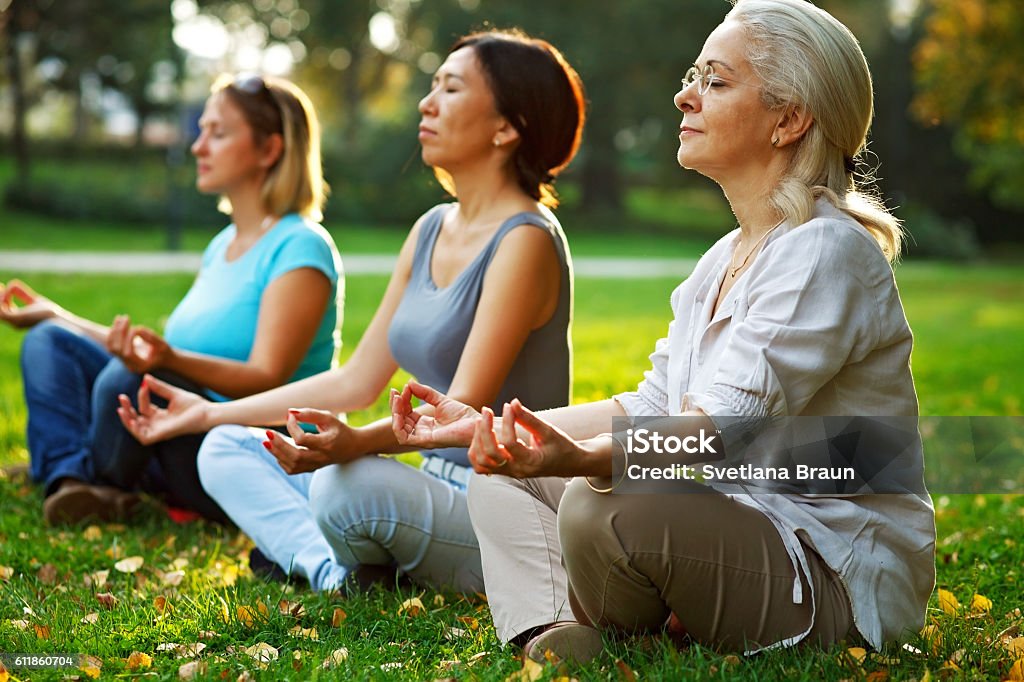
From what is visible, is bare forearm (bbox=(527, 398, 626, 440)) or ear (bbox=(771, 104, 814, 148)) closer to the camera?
ear (bbox=(771, 104, 814, 148))

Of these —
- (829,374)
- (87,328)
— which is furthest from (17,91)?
(829,374)

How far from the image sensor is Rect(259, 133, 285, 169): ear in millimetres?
4547

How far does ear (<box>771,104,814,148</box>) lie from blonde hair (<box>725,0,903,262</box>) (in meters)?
0.01

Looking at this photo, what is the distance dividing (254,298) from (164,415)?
24.1 inches

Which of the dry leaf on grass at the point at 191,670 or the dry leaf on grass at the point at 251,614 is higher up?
the dry leaf on grass at the point at 191,670

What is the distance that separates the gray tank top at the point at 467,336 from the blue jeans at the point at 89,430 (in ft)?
3.22

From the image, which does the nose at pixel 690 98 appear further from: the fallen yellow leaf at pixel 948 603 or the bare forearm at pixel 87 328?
the bare forearm at pixel 87 328

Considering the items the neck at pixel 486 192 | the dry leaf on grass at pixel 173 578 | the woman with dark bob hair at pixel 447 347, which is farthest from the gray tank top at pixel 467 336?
the dry leaf on grass at pixel 173 578

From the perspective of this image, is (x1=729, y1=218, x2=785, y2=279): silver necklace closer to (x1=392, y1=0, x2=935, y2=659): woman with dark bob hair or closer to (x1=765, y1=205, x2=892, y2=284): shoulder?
(x1=392, y1=0, x2=935, y2=659): woman with dark bob hair

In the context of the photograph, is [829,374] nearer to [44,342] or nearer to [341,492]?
[341,492]

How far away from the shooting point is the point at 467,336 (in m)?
3.52

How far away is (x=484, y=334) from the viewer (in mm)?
3344

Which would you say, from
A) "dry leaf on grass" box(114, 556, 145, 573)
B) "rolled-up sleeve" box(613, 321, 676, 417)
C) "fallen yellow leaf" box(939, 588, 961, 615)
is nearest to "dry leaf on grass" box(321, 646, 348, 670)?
"rolled-up sleeve" box(613, 321, 676, 417)

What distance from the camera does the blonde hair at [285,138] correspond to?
4.51m
